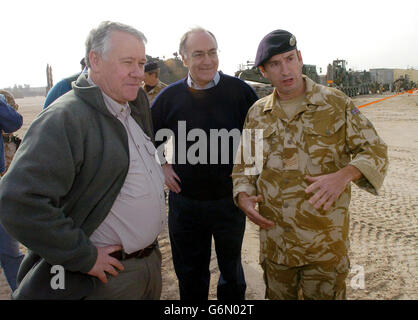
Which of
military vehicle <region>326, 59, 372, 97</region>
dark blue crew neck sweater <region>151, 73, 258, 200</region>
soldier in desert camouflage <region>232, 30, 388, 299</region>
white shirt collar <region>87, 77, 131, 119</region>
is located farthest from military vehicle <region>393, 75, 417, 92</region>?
white shirt collar <region>87, 77, 131, 119</region>

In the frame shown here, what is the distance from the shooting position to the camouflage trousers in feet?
6.63

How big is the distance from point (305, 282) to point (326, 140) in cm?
85

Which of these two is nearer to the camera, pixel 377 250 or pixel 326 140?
pixel 326 140

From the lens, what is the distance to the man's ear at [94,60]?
68.7 inches

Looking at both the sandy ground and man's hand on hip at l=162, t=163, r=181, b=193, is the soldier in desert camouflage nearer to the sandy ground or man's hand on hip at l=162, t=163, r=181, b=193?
man's hand on hip at l=162, t=163, r=181, b=193

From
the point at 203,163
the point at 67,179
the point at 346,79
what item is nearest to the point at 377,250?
the point at 203,163

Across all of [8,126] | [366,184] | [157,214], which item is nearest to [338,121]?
[366,184]

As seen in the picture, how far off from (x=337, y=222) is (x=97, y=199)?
1.34 metres

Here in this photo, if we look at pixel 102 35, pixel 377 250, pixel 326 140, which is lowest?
pixel 377 250

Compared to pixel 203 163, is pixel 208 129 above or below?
above

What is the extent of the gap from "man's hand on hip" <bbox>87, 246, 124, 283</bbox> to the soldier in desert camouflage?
821 mm

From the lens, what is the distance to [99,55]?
68.6 inches

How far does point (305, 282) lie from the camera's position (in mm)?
2078

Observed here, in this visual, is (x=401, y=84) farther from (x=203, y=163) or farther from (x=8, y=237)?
(x=8, y=237)
